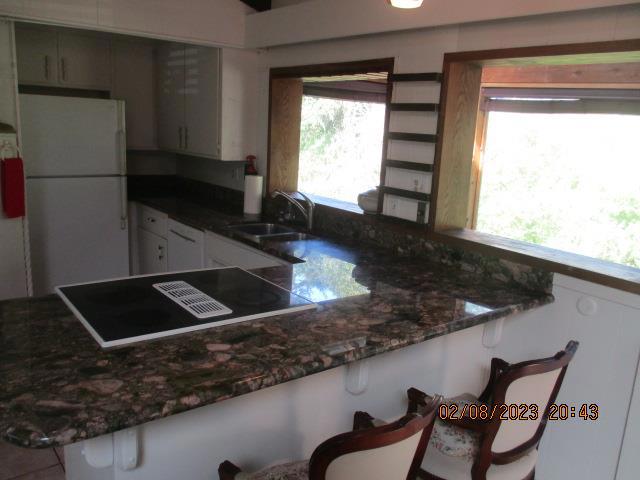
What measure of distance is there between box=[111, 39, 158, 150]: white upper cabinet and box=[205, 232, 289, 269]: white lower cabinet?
1558 millimetres

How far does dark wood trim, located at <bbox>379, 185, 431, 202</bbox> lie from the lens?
2.46 meters

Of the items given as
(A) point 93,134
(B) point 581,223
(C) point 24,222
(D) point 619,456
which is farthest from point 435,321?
(B) point 581,223

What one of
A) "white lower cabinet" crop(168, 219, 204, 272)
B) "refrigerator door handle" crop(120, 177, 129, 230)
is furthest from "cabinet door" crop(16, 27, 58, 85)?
"white lower cabinet" crop(168, 219, 204, 272)

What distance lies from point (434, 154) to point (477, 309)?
2.84ft

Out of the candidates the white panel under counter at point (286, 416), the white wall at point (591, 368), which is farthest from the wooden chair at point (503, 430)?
the white wall at point (591, 368)

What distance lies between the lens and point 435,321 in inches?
65.2

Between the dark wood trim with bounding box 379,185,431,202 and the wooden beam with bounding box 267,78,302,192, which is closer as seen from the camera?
the dark wood trim with bounding box 379,185,431,202

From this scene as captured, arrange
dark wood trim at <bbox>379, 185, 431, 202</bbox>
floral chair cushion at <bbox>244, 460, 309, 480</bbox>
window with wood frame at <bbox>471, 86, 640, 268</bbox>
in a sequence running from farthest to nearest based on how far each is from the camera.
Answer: window with wood frame at <bbox>471, 86, 640, 268</bbox> < dark wood trim at <bbox>379, 185, 431, 202</bbox> < floral chair cushion at <bbox>244, 460, 309, 480</bbox>

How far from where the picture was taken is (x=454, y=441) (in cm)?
154

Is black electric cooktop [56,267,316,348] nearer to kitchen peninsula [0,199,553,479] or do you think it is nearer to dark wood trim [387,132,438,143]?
kitchen peninsula [0,199,553,479]

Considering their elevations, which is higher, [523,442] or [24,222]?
[24,222]

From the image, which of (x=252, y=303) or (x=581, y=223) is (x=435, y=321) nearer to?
(x=252, y=303)

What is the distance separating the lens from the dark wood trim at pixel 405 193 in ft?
8.05

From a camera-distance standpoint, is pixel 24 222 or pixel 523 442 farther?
pixel 24 222
